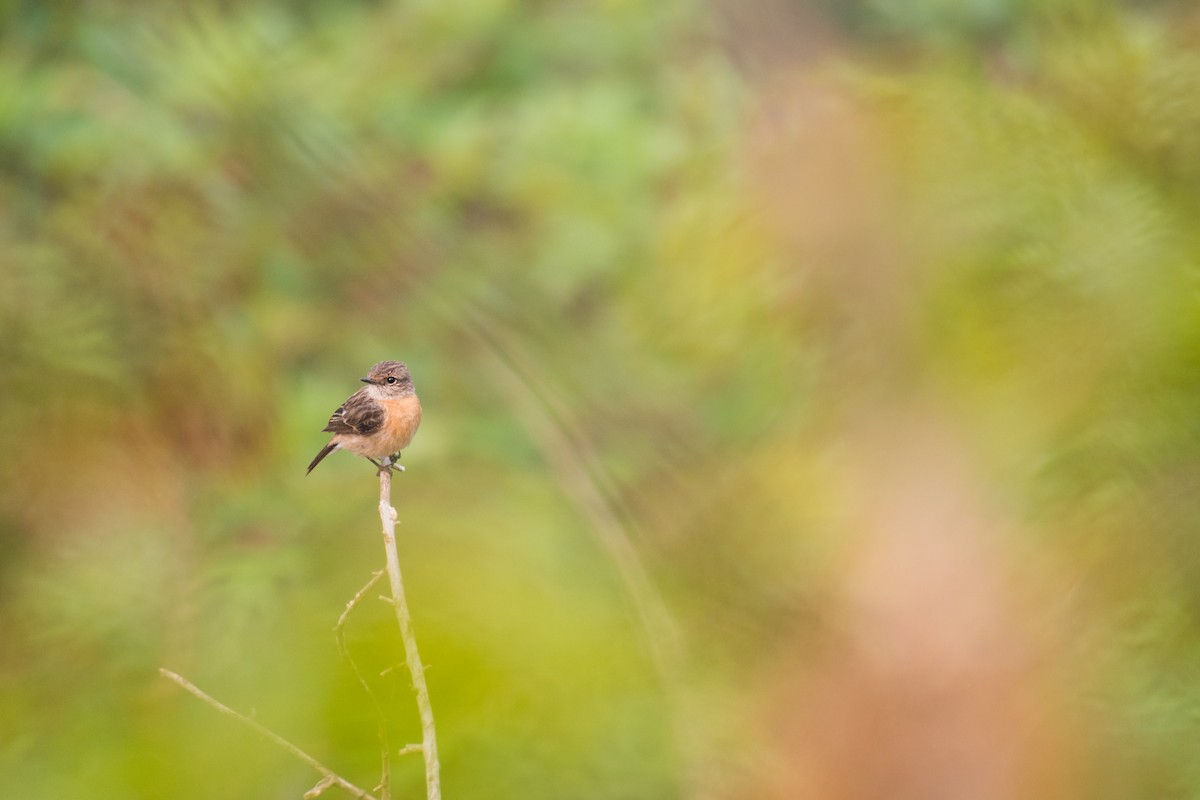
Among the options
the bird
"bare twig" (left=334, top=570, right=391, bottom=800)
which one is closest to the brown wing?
the bird

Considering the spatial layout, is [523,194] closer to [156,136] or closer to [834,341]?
[156,136]

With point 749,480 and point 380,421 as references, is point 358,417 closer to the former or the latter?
point 380,421

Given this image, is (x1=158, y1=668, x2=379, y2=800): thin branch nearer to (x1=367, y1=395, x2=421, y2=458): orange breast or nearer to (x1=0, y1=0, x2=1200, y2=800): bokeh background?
(x1=0, y1=0, x2=1200, y2=800): bokeh background

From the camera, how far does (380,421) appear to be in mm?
483

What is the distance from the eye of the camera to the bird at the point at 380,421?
0.48 m

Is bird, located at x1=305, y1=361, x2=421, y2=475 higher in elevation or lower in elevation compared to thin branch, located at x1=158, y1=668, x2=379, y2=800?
higher

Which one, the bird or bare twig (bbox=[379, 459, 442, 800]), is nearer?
bare twig (bbox=[379, 459, 442, 800])

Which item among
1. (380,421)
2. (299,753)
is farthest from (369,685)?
(380,421)

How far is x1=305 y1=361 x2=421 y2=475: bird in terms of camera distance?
48 centimetres

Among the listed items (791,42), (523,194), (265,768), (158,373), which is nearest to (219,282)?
(158,373)

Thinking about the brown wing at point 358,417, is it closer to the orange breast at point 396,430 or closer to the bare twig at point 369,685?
the orange breast at point 396,430

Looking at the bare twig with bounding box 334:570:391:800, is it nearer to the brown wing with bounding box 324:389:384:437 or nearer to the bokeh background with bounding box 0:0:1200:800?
the bokeh background with bounding box 0:0:1200:800

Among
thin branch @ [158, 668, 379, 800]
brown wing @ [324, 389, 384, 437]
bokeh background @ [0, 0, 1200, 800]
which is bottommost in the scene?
thin branch @ [158, 668, 379, 800]

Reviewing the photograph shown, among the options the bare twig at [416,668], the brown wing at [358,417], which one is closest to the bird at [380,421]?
the brown wing at [358,417]
